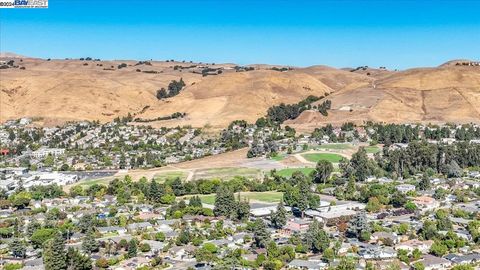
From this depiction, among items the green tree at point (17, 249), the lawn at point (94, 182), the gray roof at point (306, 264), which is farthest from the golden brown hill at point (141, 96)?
the gray roof at point (306, 264)

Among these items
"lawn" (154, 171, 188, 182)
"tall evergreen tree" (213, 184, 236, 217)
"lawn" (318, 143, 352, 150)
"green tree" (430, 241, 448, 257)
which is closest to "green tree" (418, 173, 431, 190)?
"green tree" (430, 241, 448, 257)

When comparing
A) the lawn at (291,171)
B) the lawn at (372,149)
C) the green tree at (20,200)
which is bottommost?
the green tree at (20,200)

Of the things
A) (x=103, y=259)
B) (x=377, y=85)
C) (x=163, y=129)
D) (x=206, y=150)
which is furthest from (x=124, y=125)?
(x=103, y=259)

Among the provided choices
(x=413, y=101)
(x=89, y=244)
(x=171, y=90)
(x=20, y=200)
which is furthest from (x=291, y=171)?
(x=171, y=90)

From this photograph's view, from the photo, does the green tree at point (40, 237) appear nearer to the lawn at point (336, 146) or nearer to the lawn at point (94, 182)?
the lawn at point (94, 182)

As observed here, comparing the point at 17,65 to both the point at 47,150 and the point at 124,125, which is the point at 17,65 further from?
the point at 47,150

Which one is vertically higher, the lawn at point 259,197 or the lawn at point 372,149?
the lawn at point 372,149

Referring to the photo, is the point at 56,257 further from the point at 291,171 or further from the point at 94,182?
the point at 291,171
